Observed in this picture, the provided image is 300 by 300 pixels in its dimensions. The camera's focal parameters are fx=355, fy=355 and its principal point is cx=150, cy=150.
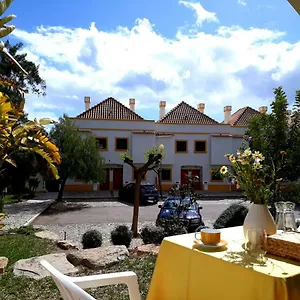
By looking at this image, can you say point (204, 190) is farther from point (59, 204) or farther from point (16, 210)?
point (16, 210)

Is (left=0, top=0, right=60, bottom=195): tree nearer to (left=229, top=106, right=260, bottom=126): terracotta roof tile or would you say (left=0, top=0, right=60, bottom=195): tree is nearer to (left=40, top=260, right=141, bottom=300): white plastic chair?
(left=40, top=260, right=141, bottom=300): white plastic chair

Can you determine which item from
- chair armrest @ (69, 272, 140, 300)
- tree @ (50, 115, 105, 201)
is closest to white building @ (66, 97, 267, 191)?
tree @ (50, 115, 105, 201)

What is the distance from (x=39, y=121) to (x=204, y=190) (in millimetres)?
24739

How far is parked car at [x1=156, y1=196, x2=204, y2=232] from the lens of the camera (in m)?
8.48

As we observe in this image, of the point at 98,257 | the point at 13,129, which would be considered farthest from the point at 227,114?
the point at 13,129

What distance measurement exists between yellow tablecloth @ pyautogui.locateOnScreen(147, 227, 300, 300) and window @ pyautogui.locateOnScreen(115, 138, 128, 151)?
83.3 feet

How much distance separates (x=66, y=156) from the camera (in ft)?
62.8

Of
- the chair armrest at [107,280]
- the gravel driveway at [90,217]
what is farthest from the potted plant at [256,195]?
the gravel driveway at [90,217]

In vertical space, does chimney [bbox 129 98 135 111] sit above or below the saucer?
above

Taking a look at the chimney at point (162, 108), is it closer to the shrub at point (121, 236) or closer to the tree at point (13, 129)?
the shrub at point (121, 236)

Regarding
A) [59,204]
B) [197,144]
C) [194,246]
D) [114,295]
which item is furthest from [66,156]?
[194,246]

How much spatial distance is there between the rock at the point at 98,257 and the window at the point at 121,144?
2234 centimetres

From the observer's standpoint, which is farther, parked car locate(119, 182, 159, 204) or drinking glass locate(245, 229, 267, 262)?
parked car locate(119, 182, 159, 204)

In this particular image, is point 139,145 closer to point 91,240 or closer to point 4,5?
point 91,240
